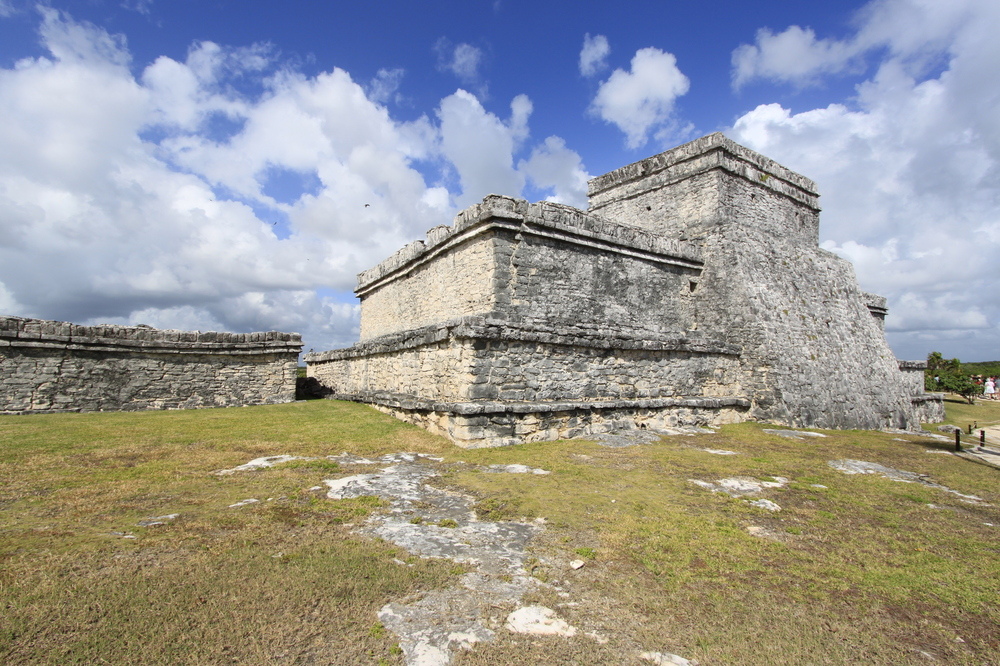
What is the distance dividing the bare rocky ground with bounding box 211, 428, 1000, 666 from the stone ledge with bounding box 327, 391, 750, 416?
1.73 meters

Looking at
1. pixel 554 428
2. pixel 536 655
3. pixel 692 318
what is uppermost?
pixel 692 318

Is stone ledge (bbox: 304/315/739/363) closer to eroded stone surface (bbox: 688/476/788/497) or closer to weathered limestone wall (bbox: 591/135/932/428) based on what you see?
weathered limestone wall (bbox: 591/135/932/428)

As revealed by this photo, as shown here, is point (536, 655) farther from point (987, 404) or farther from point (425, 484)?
point (987, 404)

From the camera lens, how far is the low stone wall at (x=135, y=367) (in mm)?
10594

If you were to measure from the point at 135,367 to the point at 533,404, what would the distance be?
32.2 feet

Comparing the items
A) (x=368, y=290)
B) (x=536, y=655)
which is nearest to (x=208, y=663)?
(x=536, y=655)

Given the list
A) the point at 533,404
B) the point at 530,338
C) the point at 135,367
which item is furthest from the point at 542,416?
the point at 135,367

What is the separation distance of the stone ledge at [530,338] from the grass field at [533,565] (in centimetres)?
264

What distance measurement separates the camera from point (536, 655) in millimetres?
2582

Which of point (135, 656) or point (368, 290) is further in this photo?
point (368, 290)

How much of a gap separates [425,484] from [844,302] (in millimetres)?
15168

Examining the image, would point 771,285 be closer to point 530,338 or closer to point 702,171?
point 702,171

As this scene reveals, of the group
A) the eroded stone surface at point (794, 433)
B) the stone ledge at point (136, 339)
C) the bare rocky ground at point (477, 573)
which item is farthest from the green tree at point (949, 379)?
the stone ledge at point (136, 339)

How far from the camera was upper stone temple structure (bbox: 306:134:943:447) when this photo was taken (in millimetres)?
8977
